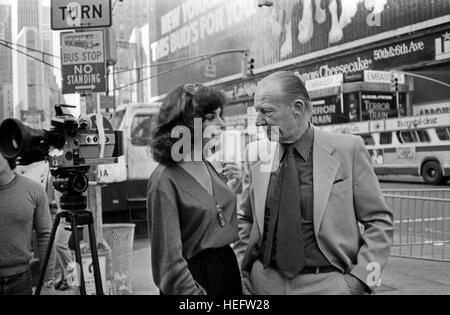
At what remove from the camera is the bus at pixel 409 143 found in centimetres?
656

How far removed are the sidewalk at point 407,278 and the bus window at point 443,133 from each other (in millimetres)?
1506

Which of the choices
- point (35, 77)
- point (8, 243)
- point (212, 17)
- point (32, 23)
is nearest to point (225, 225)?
point (8, 243)

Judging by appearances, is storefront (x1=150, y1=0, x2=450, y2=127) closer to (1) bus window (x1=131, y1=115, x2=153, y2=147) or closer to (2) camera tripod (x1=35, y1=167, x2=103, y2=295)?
(1) bus window (x1=131, y1=115, x2=153, y2=147)

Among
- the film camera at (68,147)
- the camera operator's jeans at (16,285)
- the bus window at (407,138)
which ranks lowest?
the camera operator's jeans at (16,285)

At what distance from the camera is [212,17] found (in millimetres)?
8219

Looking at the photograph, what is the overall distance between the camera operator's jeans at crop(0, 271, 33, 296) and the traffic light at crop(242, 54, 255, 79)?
9150 mm

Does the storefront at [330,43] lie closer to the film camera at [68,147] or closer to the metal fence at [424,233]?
the film camera at [68,147]

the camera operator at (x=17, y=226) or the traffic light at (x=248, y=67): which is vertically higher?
the traffic light at (x=248, y=67)

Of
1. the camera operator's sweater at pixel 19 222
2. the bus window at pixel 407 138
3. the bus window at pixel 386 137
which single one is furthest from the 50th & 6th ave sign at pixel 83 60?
the bus window at pixel 407 138

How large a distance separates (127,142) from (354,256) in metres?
6.14

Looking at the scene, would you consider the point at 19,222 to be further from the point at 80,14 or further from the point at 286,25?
the point at 286,25

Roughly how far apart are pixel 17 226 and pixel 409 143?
9979mm

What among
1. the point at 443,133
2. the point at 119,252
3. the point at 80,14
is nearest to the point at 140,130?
the point at 119,252
